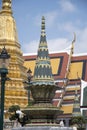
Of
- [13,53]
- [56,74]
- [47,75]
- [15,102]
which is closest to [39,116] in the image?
[47,75]

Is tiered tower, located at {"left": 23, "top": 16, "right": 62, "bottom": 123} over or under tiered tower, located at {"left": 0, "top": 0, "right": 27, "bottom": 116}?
under

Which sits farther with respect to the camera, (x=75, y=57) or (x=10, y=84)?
(x=75, y=57)

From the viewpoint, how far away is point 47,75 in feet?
42.4

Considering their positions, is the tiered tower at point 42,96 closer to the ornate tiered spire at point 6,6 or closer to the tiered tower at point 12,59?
the tiered tower at point 12,59

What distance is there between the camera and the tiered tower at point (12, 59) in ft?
137

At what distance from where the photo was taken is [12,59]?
145 ft

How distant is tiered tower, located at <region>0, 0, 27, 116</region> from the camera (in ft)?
137

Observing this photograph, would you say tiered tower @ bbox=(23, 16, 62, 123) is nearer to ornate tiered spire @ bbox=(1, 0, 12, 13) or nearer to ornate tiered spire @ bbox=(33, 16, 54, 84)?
ornate tiered spire @ bbox=(33, 16, 54, 84)

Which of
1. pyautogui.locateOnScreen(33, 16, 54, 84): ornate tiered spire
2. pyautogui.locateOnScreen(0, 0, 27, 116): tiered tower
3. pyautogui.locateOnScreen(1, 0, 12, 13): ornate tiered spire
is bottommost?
pyautogui.locateOnScreen(33, 16, 54, 84): ornate tiered spire

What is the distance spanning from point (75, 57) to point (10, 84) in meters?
11.2

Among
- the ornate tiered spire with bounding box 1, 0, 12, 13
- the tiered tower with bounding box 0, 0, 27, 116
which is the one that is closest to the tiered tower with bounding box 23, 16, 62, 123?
the tiered tower with bounding box 0, 0, 27, 116

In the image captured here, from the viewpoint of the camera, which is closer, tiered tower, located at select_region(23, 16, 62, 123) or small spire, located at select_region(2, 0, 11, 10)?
tiered tower, located at select_region(23, 16, 62, 123)

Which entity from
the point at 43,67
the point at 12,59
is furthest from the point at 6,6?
the point at 43,67

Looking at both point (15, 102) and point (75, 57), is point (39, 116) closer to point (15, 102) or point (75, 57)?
point (15, 102)
